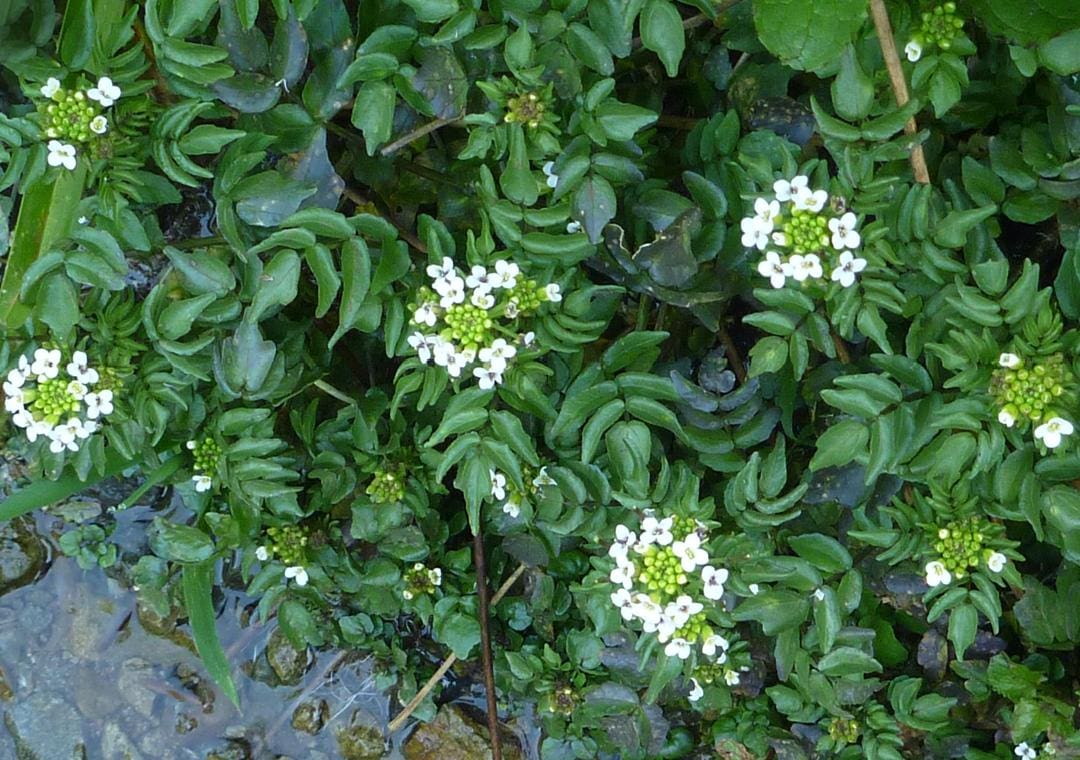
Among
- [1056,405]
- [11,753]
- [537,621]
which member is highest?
[1056,405]

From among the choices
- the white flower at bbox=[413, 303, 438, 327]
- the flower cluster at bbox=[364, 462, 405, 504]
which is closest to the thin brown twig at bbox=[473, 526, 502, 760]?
the flower cluster at bbox=[364, 462, 405, 504]

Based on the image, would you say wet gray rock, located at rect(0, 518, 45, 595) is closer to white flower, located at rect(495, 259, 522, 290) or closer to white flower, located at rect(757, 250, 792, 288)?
white flower, located at rect(495, 259, 522, 290)

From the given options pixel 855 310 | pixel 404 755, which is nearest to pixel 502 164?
pixel 855 310

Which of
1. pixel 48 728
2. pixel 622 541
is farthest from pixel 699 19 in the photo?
pixel 48 728

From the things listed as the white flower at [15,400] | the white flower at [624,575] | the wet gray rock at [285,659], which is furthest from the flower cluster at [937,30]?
the wet gray rock at [285,659]

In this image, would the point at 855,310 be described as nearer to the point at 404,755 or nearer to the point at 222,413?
the point at 222,413

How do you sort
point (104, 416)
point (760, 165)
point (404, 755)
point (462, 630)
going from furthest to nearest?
point (404, 755) → point (462, 630) → point (104, 416) → point (760, 165)

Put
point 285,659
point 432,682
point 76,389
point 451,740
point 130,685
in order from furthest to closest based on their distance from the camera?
point 130,685, point 285,659, point 451,740, point 432,682, point 76,389

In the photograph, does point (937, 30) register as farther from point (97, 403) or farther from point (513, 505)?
point (97, 403)
